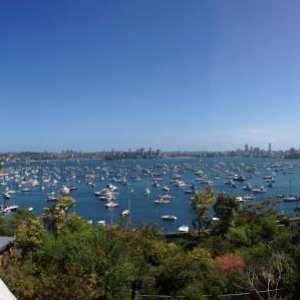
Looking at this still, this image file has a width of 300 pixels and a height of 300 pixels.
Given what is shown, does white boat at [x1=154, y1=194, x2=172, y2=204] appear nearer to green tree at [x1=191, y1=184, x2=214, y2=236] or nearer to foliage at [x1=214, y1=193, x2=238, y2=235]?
green tree at [x1=191, y1=184, x2=214, y2=236]

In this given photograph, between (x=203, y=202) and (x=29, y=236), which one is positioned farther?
(x=203, y=202)

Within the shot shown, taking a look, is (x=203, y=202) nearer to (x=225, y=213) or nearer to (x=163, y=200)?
(x=225, y=213)

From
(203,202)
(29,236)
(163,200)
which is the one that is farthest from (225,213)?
(163,200)

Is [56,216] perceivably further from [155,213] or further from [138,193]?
[138,193]

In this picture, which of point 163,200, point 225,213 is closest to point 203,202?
point 225,213

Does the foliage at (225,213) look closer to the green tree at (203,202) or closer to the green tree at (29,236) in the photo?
the green tree at (203,202)

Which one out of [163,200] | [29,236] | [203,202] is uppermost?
[203,202]

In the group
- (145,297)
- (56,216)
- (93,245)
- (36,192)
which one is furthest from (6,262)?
(36,192)

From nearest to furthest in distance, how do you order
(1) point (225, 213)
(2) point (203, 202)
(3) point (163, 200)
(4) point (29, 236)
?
(4) point (29, 236), (1) point (225, 213), (2) point (203, 202), (3) point (163, 200)

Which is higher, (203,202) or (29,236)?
(203,202)

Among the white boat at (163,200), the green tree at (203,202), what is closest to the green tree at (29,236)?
the green tree at (203,202)

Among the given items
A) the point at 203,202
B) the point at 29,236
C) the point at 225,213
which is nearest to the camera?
the point at 29,236
